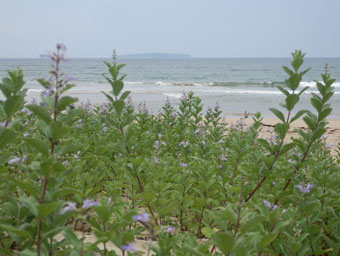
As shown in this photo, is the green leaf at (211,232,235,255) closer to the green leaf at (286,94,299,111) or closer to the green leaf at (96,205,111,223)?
the green leaf at (96,205,111,223)

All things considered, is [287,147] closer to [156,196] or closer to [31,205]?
[156,196]

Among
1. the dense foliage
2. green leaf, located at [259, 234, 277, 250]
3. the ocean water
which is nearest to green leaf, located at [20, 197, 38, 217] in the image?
the dense foliage

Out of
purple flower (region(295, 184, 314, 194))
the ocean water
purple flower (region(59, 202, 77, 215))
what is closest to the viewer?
purple flower (region(59, 202, 77, 215))

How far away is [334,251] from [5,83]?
2.46m

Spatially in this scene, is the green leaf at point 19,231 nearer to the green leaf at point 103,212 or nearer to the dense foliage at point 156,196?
the dense foliage at point 156,196

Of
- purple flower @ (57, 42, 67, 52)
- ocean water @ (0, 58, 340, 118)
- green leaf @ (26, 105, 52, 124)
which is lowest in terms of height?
ocean water @ (0, 58, 340, 118)

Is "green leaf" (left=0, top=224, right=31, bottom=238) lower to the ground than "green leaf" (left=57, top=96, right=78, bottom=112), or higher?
lower

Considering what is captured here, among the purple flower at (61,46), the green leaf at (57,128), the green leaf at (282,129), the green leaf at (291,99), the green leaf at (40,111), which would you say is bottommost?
the green leaf at (282,129)

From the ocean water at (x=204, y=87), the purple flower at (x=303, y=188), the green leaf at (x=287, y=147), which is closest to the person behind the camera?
the purple flower at (x=303, y=188)

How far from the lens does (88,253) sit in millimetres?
1934

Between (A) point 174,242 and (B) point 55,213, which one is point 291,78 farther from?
(B) point 55,213

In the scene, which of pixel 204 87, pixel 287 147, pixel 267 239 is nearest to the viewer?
pixel 267 239

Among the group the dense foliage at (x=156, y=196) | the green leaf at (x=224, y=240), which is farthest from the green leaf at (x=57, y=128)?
the green leaf at (x=224, y=240)

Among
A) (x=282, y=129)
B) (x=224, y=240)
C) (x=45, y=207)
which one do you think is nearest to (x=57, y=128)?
(x=45, y=207)
